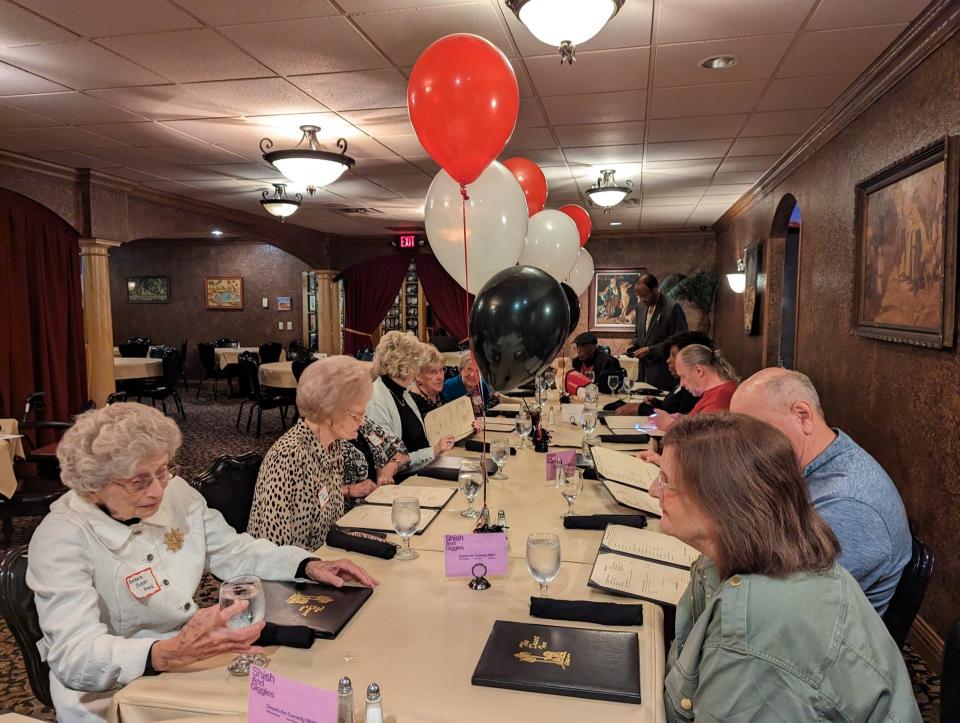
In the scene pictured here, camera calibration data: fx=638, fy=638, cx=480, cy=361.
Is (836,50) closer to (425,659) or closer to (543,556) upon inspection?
(543,556)

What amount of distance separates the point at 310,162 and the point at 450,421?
2158mm

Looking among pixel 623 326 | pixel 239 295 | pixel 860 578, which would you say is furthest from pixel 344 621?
pixel 239 295

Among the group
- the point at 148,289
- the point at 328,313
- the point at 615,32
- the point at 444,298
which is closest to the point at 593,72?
the point at 615,32

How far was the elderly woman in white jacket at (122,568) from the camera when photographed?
4.21 feet

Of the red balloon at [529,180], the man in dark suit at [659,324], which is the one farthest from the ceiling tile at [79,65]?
the man in dark suit at [659,324]

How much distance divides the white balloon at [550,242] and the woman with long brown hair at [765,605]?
3.36 metres

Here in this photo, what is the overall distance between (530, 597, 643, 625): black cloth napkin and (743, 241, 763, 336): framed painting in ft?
19.4

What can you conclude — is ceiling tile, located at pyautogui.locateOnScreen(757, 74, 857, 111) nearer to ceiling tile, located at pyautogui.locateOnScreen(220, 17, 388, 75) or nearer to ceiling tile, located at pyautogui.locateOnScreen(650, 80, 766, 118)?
ceiling tile, located at pyautogui.locateOnScreen(650, 80, 766, 118)

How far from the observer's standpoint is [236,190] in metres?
6.92

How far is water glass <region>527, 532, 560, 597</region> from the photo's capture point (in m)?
1.42

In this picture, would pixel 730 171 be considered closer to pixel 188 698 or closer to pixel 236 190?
pixel 236 190

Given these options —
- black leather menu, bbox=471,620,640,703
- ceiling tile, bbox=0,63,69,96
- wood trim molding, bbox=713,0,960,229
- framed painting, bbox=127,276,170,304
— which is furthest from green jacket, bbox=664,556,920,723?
framed painting, bbox=127,276,170,304

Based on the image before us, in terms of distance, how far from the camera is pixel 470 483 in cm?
210

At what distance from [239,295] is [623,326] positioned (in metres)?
7.73
